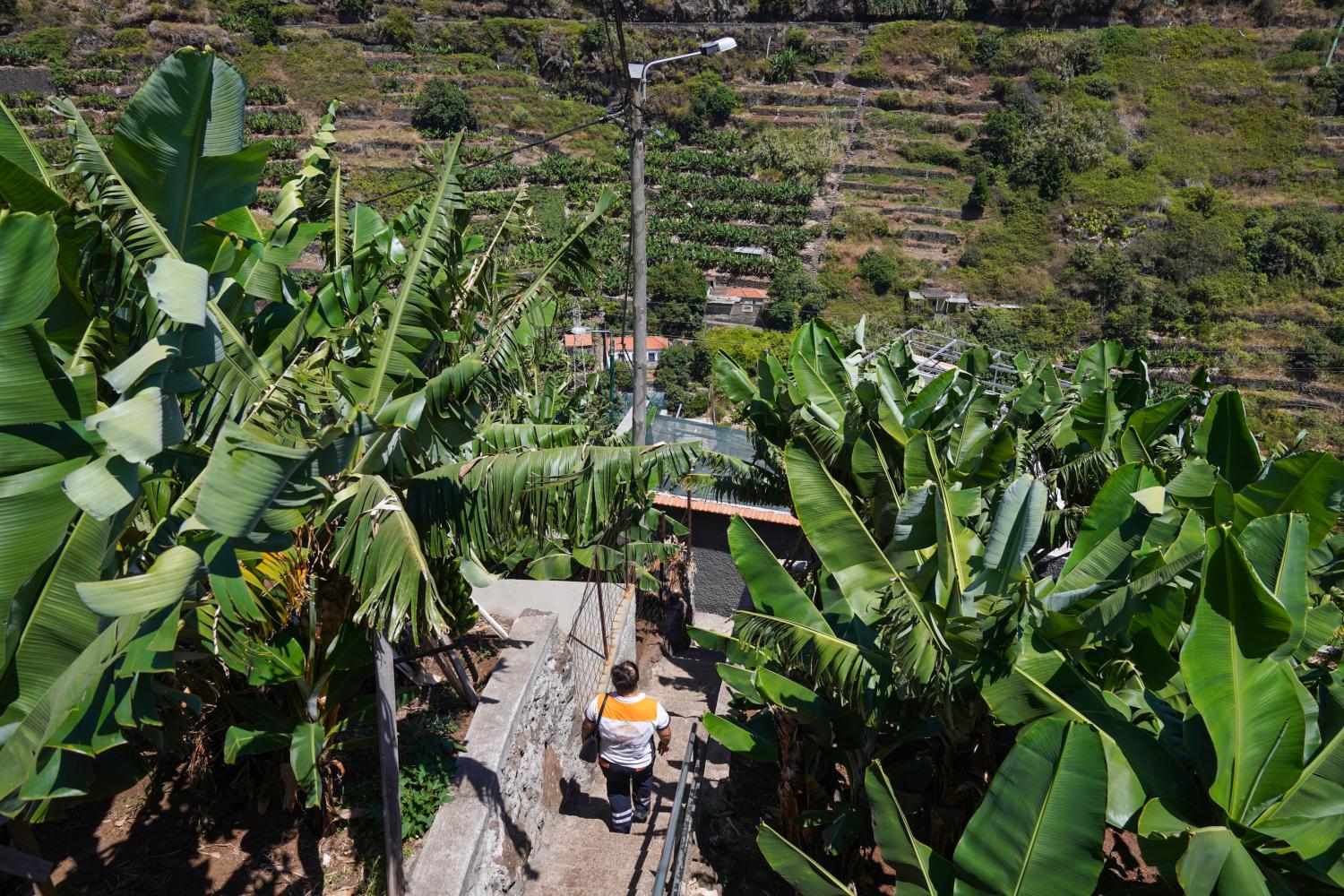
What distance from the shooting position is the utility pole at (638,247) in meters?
7.27

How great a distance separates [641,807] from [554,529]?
2.74 meters

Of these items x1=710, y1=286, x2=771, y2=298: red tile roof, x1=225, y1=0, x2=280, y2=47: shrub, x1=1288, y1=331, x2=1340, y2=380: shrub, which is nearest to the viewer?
x1=1288, y1=331, x2=1340, y2=380: shrub

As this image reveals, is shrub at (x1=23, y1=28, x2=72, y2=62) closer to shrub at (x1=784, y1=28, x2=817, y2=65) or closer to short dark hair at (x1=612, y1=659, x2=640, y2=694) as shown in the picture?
shrub at (x1=784, y1=28, x2=817, y2=65)

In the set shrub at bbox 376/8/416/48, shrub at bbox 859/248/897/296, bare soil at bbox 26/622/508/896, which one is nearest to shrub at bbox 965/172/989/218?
shrub at bbox 859/248/897/296

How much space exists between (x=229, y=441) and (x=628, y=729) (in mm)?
3360

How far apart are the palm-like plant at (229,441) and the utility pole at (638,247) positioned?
96.4 inches

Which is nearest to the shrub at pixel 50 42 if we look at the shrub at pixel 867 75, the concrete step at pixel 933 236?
the shrub at pixel 867 75

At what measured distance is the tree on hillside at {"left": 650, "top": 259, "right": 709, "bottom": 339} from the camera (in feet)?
122

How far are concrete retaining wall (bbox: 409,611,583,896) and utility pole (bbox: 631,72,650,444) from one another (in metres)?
2.00

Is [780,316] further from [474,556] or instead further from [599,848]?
[474,556]

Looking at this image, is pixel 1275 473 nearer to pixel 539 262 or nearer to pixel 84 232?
pixel 539 262

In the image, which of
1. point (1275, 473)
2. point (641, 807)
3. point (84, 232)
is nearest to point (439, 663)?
point (641, 807)

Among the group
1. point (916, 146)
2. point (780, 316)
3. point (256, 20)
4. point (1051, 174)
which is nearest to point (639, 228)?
point (780, 316)

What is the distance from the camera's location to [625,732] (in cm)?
523
